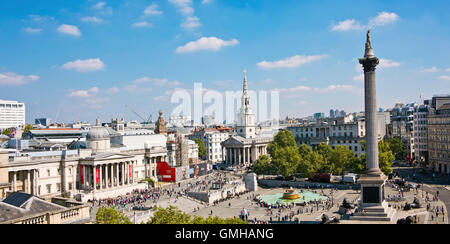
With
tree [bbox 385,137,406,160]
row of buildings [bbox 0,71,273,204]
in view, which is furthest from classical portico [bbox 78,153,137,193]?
tree [bbox 385,137,406,160]

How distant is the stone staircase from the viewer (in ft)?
146

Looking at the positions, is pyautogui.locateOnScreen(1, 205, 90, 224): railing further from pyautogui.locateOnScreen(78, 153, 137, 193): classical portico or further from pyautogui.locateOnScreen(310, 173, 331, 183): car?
pyautogui.locateOnScreen(310, 173, 331, 183): car

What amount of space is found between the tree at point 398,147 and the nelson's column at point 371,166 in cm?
7442

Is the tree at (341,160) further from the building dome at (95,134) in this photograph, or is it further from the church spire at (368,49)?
the building dome at (95,134)

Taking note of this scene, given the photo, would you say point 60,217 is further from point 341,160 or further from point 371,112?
point 341,160

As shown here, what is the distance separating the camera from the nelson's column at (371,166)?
149ft

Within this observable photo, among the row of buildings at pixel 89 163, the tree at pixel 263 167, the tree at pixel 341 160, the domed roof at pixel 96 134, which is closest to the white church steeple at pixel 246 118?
the row of buildings at pixel 89 163

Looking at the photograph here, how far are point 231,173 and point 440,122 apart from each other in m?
51.5

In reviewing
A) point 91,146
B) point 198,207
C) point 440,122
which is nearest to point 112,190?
point 91,146

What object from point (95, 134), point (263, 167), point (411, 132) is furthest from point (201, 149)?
point (411, 132)

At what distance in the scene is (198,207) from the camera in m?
60.3

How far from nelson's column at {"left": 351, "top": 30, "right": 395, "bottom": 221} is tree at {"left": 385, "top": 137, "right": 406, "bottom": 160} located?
244 feet

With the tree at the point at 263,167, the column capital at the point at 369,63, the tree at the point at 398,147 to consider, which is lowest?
the tree at the point at 263,167
